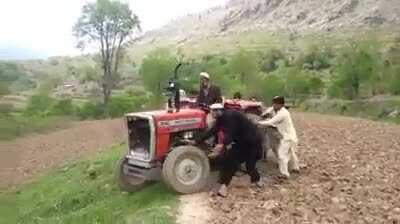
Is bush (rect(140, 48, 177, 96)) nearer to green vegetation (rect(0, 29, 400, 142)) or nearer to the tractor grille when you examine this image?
green vegetation (rect(0, 29, 400, 142))

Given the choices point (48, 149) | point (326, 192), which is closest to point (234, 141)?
point (326, 192)

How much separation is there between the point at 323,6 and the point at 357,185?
131 metres

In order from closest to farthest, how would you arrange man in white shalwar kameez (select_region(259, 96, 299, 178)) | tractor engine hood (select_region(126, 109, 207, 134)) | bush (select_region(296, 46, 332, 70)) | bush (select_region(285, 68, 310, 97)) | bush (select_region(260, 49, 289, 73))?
tractor engine hood (select_region(126, 109, 207, 134)) → man in white shalwar kameez (select_region(259, 96, 299, 178)) → bush (select_region(285, 68, 310, 97)) → bush (select_region(296, 46, 332, 70)) → bush (select_region(260, 49, 289, 73))

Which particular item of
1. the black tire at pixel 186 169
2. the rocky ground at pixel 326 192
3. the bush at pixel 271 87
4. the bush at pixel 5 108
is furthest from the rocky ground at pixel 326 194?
the bush at pixel 271 87

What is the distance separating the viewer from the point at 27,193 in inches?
749

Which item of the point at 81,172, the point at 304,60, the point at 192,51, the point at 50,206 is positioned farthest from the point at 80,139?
the point at 192,51

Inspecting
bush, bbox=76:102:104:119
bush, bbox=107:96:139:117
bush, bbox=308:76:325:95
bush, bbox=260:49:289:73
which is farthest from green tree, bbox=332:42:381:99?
bush, bbox=260:49:289:73

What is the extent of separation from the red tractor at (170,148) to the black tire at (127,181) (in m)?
0.07

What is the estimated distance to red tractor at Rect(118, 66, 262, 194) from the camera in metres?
11.9

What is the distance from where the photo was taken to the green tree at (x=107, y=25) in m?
59.0

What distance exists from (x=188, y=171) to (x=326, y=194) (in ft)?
7.46

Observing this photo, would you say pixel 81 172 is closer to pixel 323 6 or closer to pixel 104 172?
pixel 104 172

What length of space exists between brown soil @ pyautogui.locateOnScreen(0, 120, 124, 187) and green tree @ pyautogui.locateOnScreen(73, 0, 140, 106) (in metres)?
23.1

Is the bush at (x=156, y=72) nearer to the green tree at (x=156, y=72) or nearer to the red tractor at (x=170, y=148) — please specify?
the green tree at (x=156, y=72)
